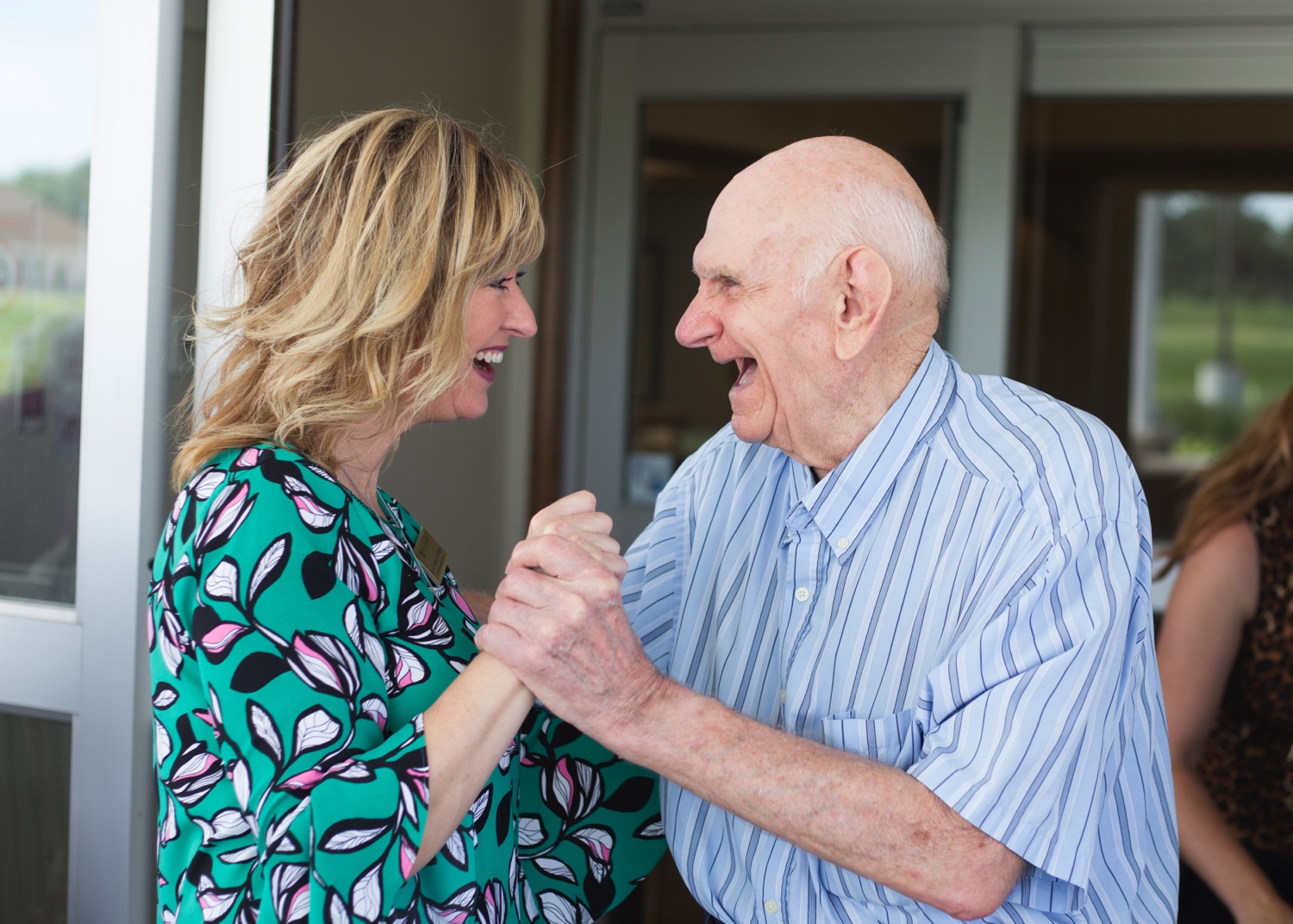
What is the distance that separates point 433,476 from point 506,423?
1.74 ft

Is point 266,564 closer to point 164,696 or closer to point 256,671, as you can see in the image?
point 256,671

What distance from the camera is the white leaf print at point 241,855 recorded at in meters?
1.18

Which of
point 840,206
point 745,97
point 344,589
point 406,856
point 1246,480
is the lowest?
point 406,856

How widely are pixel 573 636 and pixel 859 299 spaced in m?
0.50

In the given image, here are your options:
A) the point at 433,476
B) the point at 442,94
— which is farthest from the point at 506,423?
the point at 442,94

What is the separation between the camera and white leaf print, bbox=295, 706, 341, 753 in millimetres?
1085

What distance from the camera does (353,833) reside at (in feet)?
3.51

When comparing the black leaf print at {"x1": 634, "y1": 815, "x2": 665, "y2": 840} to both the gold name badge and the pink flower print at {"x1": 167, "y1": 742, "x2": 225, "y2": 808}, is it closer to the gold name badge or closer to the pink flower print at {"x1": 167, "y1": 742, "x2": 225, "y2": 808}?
the gold name badge

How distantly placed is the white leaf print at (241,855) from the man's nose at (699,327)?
718 millimetres

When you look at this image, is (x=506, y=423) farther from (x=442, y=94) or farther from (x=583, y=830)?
(x=583, y=830)

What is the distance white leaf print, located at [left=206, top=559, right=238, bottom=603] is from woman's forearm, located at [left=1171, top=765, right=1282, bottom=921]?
1.46 m

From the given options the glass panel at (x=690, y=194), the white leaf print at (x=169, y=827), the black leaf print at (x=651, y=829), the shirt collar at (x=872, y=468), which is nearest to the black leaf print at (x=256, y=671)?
the white leaf print at (x=169, y=827)

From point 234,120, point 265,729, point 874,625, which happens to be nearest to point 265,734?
point 265,729

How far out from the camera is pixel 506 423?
339cm
